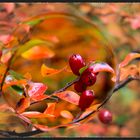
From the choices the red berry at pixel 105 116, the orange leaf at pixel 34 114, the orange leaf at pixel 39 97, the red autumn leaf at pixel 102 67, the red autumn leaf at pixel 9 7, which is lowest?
the red berry at pixel 105 116

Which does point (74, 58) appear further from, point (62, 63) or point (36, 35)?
point (36, 35)

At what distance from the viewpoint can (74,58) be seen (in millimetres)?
1659

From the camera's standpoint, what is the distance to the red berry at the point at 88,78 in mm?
1634

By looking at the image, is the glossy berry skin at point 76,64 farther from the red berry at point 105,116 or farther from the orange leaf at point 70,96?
the red berry at point 105,116

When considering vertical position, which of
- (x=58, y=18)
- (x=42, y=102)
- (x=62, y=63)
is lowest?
(x=42, y=102)

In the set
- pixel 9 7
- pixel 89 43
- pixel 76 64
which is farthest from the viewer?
pixel 9 7

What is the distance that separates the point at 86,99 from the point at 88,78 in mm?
82

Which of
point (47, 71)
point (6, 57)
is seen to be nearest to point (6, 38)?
point (6, 57)

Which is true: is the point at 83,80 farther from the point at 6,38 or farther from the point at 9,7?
the point at 9,7

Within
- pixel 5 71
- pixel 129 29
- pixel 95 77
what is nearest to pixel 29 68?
pixel 5 71

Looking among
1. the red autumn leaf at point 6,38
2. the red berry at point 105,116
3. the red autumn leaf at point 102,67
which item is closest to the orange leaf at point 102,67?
the red autumn leaf at point 102,67

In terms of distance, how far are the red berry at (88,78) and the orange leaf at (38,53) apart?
178mm

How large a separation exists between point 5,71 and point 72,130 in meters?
0.37

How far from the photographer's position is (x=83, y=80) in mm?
1646
